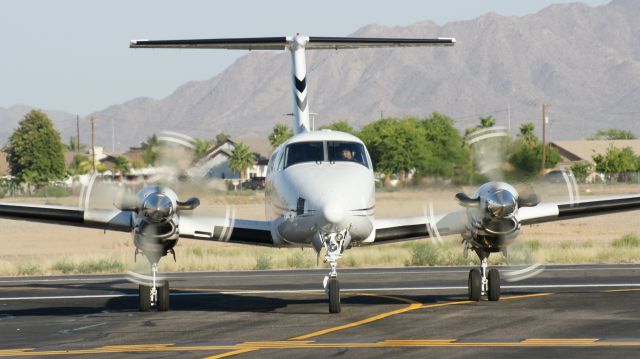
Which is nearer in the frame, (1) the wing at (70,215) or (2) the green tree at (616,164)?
(1) the wing at (70,215)

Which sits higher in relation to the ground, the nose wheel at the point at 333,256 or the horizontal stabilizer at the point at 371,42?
the horizontal stabilizer at the point at 371,42

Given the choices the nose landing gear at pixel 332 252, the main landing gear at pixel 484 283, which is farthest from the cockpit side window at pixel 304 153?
the main landing gear at pixel 484 283

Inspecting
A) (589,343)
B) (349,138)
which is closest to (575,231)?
(349,138)

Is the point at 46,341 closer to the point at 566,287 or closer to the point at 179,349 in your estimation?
the point at 179,349

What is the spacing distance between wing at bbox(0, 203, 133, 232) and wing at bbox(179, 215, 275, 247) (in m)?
1.09

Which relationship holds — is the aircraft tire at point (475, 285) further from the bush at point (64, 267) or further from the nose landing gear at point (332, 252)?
the bush at point (64, 267)

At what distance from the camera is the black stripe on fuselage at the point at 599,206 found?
2214 cm

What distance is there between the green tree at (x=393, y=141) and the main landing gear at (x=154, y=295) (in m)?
44.9

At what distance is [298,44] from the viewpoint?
25922mm

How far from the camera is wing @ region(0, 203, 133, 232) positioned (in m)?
21.2

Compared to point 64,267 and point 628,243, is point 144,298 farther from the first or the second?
point 628,243

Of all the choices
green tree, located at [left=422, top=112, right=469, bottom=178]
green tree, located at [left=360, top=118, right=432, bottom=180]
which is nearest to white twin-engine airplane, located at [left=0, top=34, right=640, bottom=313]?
green tree, located at [left=422, top=112, right=469, bottom=178]

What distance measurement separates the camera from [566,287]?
997 inches

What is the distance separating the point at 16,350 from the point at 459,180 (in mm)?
11377
